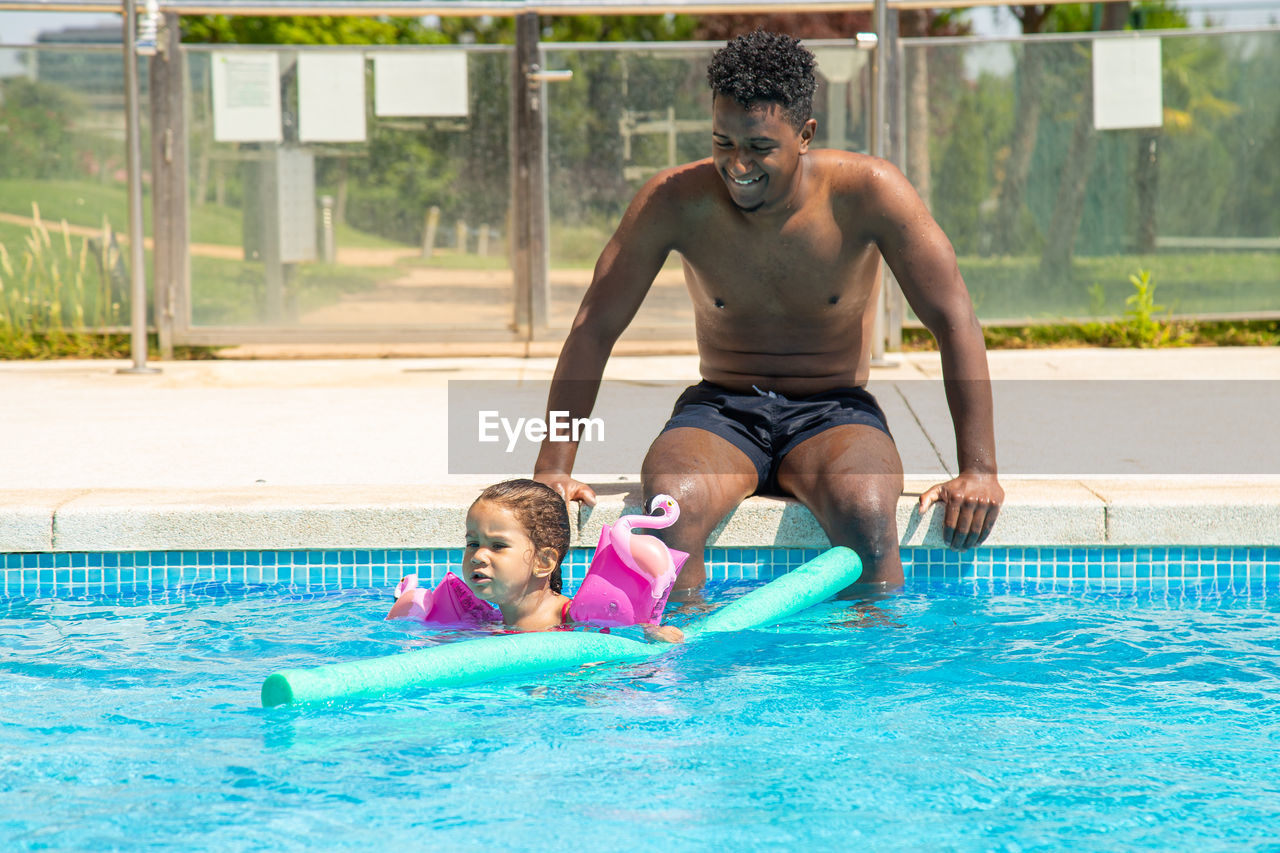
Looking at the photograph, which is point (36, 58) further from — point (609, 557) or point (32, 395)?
point (609, 557)

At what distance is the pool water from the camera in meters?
A: 2.61

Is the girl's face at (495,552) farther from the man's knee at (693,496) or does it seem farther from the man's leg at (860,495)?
the man's leg at (860,495)

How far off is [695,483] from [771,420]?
1.43 feet

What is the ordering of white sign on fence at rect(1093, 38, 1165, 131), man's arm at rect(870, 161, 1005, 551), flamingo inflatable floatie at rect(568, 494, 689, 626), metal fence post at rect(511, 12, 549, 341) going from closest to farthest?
1. flamingo inflatable floatie at rect(568, 494, 689, 626)
2. man's arm at rect(870, 161, 1005, 551)
3. metal fence post at rect(511, 12, 549, 341)
4. white sign on fence at rect(1093, 38, 1165, 131)

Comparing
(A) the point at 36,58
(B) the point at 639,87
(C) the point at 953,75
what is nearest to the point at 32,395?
(A) the point at 36,58

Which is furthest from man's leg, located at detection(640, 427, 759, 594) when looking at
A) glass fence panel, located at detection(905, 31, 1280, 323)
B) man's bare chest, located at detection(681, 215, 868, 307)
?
glass fence panel, located at detection(905, 31, 1280, 323)

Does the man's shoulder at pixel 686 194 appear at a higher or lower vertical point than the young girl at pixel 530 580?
higher

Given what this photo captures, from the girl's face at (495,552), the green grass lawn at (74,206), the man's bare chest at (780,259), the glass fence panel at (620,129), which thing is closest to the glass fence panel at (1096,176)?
the glass fence panel at (620,129)

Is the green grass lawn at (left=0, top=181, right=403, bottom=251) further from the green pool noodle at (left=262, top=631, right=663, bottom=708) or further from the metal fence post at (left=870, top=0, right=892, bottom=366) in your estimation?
the green pool noodle at (left=262, top=631, right=663, bottom=708)

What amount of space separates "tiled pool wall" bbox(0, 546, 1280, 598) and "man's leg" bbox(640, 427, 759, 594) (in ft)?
0.87

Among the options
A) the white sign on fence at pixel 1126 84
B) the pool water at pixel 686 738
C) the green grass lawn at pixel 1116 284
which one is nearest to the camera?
the pool water at pixel 686 738

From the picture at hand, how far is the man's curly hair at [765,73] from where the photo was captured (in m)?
3.78

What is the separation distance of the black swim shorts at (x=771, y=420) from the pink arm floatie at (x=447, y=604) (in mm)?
867

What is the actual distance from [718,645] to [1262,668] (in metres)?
1.35
